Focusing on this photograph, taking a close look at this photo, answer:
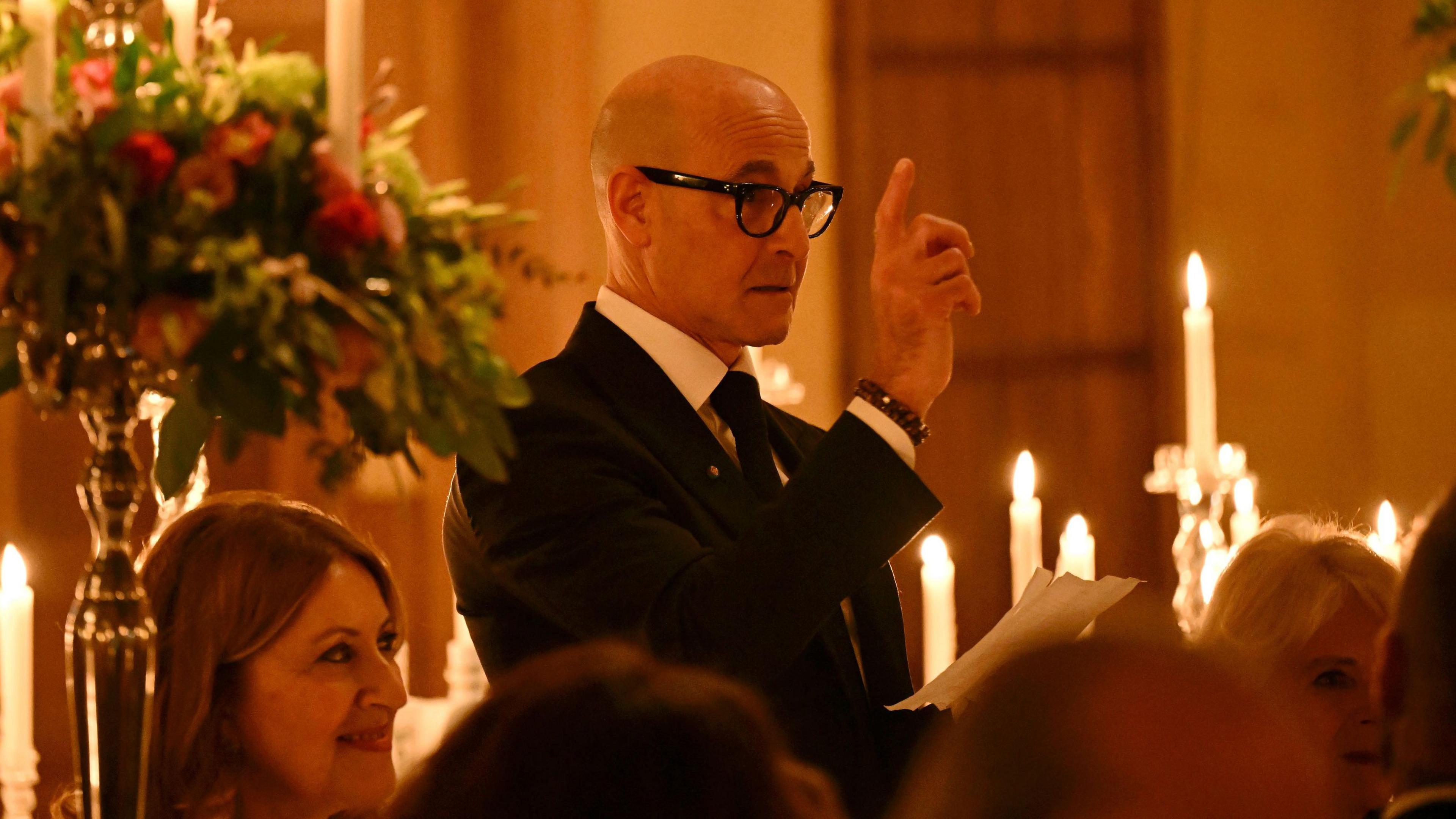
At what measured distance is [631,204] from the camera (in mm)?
2129

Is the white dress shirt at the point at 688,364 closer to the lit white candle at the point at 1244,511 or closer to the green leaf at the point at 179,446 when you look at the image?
the green leaf at the point at 179,446

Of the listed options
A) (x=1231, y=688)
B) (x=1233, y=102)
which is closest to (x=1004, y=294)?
(x=1233, y=102)

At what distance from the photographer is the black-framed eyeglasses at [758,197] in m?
2.02

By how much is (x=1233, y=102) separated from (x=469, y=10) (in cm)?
236

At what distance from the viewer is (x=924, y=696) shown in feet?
5.72

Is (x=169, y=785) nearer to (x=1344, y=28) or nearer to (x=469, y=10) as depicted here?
(x=469, y=10)

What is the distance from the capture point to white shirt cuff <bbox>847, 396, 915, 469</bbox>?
1796 millimetres

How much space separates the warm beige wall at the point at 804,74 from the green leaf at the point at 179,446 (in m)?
3.57

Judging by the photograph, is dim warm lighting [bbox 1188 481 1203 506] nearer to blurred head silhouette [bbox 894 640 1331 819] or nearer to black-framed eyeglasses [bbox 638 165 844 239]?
black-framed eyeglasses [bbox 638 165 844 239]

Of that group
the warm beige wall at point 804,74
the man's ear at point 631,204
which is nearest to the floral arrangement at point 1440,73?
the man's ear at point 631,204

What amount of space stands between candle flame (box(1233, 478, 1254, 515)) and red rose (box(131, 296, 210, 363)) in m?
2.16

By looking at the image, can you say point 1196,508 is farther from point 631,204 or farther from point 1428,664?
point 1428,664

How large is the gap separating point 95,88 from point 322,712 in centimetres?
86

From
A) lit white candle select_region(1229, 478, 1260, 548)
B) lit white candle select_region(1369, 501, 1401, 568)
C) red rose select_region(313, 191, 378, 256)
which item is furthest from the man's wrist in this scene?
lit white candle select_region(1229, 478, 1260, 548)
